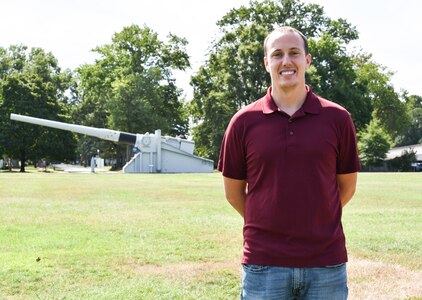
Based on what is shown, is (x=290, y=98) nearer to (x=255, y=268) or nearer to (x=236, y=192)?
(x=236, y=192)

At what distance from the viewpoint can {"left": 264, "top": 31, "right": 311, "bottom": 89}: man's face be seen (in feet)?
9.78

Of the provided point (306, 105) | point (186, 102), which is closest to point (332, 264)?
point (306, 105)

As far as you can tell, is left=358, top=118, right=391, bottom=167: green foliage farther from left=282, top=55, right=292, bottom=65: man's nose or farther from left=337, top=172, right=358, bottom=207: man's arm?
left=282, top=55, right=292, bottom=65: man's nose

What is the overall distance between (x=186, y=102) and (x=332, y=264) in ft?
202

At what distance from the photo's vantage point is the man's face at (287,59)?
2980 mm

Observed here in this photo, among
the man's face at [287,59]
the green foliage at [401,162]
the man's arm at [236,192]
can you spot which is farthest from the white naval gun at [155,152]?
the man's face at [287,59]


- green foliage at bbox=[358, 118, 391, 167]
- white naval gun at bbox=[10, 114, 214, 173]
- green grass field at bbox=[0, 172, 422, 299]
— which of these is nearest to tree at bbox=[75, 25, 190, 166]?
white naval gun at bbox=[10, 114, 214, 173]

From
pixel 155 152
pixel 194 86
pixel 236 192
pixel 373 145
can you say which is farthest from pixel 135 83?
pixel 236 192

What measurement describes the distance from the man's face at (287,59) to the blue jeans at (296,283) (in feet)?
3.04

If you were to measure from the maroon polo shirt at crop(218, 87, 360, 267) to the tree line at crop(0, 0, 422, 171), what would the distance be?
49.2 metres

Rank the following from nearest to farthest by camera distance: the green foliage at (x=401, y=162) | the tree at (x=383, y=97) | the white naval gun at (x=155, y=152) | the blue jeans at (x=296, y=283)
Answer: the blue jeans at (x=296, y=283), the white naval gun at (x=155, y=152), the green foliage at (x=401, y=162), the tree at (x=383, y=97)

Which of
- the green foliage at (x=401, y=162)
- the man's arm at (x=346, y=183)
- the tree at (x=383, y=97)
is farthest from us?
the tree at (x=383, y=97)

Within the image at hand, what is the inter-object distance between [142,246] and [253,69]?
47387 mm

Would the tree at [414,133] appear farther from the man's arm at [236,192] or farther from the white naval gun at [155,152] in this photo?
the man's arm at [236,192]
